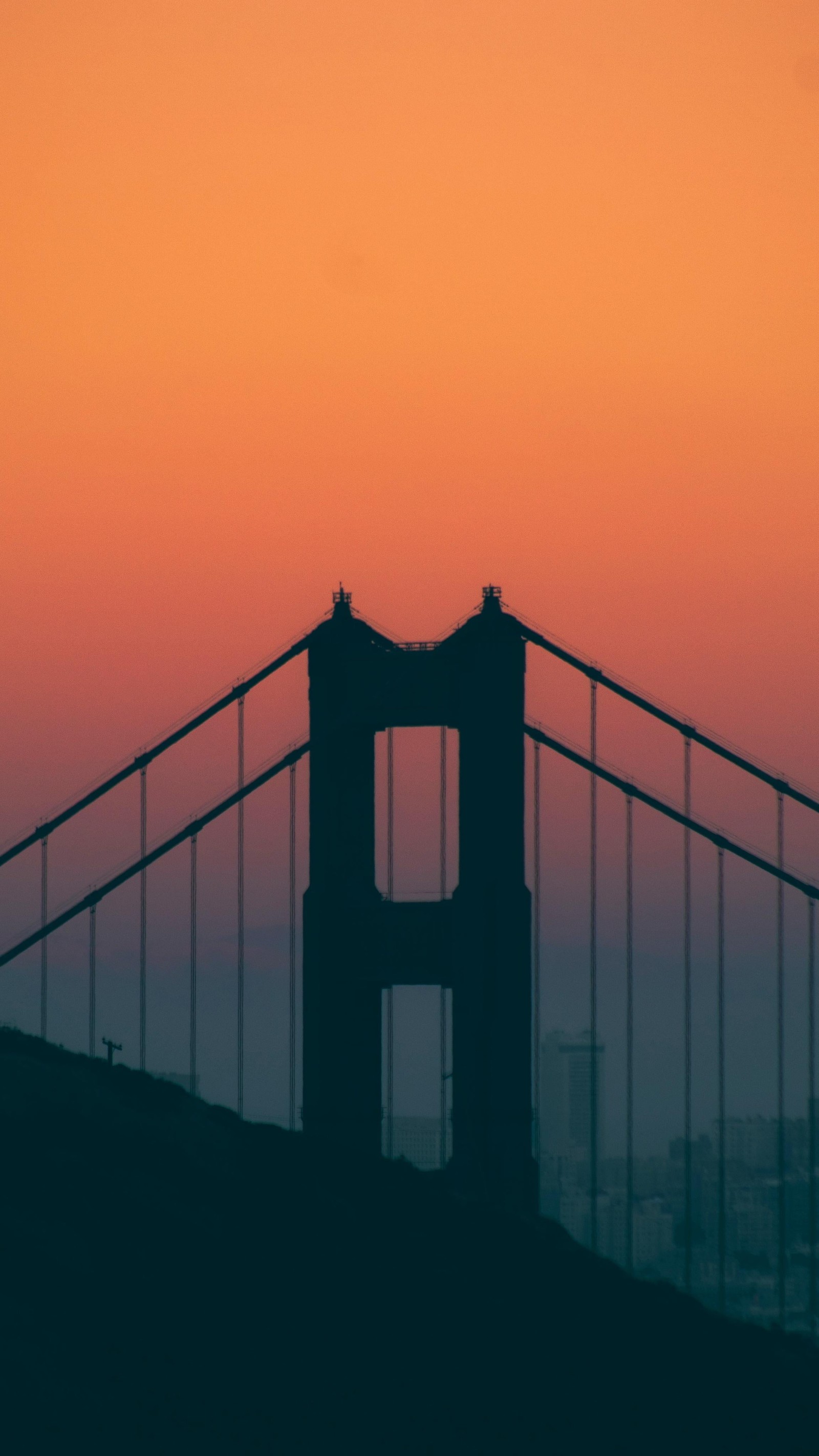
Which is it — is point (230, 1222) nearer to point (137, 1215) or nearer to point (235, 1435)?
point (137, 1215)

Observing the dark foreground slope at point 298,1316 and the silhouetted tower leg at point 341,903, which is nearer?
the dark foreground slope at point 298,1316

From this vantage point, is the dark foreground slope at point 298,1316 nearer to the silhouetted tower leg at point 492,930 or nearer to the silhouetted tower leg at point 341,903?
the silhouetted tower leg at point 492,930

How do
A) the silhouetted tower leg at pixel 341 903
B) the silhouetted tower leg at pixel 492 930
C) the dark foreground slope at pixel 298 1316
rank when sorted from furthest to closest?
1. the silhouetted tower leg at pixel 341 903
2. the silhouetted tower leg at pixel 492 930
3. the dark foreground slope at pixel 298 1316

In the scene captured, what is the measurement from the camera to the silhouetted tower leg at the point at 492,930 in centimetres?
7675

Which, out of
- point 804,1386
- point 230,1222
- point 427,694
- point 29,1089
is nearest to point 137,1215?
point 230,1222

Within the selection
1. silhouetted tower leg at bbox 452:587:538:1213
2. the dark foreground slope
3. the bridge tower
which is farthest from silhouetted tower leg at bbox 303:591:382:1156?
the dark foreground slope

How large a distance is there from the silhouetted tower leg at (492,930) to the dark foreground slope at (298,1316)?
8.98 m

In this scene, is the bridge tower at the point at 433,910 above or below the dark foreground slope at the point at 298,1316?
above

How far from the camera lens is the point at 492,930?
77.9 m

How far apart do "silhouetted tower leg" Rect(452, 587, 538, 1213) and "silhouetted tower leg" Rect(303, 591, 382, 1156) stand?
412cm

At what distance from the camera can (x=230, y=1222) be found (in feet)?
192

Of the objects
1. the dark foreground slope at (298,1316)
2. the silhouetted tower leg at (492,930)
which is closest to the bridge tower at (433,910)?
the silhouetted tower leg at (492,930)

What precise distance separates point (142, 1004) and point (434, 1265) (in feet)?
69.5

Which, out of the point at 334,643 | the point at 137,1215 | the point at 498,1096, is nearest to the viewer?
the point at 137,1215
